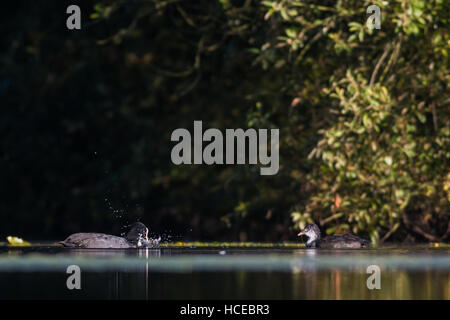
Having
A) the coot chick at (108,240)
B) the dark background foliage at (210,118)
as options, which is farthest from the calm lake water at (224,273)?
the dark background foliage at (210,118)

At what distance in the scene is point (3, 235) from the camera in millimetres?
16438

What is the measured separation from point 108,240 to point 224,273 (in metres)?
3.32

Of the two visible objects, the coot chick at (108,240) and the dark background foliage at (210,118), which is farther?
the dark background foliage at (210,118)

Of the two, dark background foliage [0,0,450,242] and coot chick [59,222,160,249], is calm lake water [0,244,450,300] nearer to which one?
coot chick [59,222,160,249]

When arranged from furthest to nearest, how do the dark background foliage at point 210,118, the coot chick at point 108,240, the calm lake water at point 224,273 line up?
the dark background foliage at point 210,118, the coot chick at point 108,240, the calm lake water at point 224,273

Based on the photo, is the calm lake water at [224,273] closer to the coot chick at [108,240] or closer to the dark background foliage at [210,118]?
the coot chick at [108,240]

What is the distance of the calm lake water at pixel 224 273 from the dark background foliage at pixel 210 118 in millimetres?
2197

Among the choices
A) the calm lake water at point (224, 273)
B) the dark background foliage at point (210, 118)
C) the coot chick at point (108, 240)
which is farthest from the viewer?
the dark background foliage at point (210, 118)

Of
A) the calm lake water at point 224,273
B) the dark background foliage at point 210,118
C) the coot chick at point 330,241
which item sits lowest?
the calm lake water at point 224,273

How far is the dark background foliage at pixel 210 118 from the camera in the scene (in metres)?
11.8

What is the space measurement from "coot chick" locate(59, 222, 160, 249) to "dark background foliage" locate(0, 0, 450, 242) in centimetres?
207

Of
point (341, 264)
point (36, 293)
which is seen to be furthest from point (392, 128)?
point (36, 293)

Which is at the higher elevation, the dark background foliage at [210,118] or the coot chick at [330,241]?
the dark background foliage at [210,118]
